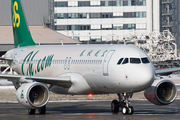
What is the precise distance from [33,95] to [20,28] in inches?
477

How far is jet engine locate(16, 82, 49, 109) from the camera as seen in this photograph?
24.9 meters

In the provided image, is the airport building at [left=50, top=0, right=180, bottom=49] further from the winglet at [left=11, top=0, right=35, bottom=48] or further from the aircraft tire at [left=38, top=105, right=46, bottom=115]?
the aircraft tire at [left=38, top=105, right=46, bottom=115]

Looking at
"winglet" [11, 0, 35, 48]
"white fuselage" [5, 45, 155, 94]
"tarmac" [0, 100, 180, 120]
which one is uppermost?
"winglet" [11, 0, 35, 48]

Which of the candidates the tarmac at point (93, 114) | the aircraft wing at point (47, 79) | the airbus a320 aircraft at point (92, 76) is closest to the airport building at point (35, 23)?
the airbus a320 aircraft at point (92, 76)

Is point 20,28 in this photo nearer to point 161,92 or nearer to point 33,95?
point 33,95

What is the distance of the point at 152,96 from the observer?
86.9ft

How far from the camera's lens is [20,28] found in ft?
120

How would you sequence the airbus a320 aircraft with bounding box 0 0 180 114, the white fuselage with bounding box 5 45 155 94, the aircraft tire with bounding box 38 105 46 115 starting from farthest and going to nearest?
the aircraft tire with bounding box 38 105 46 115, the airbus a320 aircraft with bounding box 0 0 180 114, the white fuselage with bounding box 5 45 155 94

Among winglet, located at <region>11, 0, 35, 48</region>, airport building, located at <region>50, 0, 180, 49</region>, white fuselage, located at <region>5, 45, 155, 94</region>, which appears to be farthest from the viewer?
airport building, located at <region>50, 0, 180, 49</region>

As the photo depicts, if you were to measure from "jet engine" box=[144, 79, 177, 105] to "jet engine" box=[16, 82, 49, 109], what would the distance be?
6.55 m

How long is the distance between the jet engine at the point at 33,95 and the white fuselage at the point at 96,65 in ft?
8.73

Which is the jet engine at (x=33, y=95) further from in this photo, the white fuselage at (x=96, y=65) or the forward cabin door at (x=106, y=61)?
the forward cabin door at (x=106, y=61)

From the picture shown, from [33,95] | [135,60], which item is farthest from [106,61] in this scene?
[33,95]

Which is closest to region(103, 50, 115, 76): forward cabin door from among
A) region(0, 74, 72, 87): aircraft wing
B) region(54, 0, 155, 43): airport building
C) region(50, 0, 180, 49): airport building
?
region(0, 74, 72, 87): aircraft wing
